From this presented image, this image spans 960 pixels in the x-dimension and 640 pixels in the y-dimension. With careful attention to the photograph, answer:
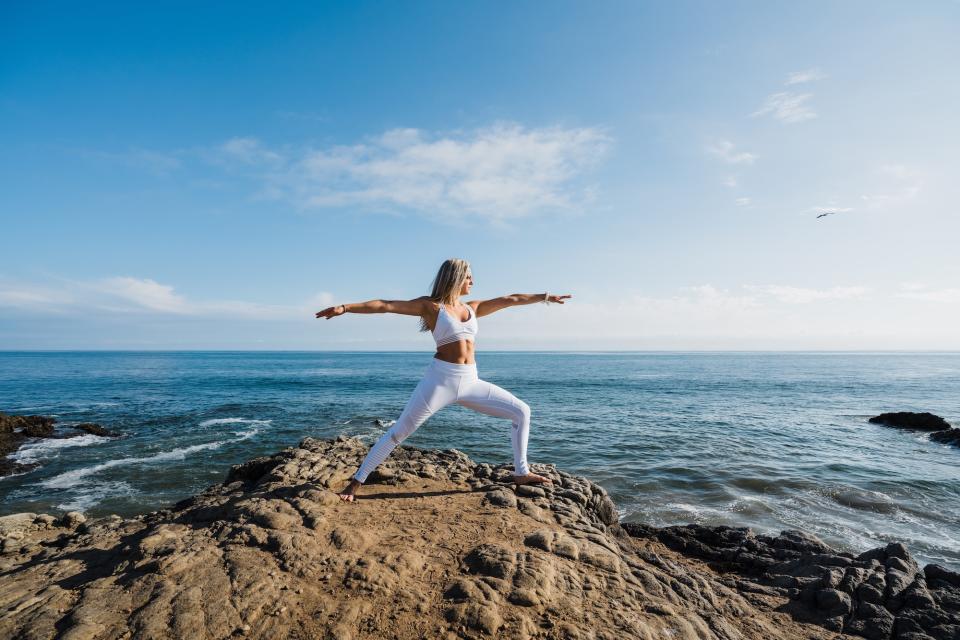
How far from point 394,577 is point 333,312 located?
98.2 inches

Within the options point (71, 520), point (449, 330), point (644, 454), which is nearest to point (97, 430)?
point (71, 520)

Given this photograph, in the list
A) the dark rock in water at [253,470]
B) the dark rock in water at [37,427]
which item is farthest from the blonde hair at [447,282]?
the dark rock in water at [37,427]

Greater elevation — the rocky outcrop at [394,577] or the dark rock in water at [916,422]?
the rocky outcrop at [394,577]

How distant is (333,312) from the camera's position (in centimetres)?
459

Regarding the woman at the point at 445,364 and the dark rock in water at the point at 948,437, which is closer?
the woman at the point at 445,364

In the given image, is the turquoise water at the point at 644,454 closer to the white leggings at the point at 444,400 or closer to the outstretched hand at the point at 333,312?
the white leggings at the point at 444,400

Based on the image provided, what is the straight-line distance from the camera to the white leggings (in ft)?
16.2

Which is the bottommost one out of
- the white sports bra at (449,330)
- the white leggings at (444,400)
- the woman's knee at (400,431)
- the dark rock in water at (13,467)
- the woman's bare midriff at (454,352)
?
the dark rock in water at (13,467)

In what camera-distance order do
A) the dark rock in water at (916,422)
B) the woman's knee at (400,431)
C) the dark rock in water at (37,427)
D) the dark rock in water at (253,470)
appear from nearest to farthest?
1. the woman's knee at (400,431)
2. the dark rock in water at (253,470)
3. the dark rock in water at (37,427)
4. the dark rock in water at (916,422)

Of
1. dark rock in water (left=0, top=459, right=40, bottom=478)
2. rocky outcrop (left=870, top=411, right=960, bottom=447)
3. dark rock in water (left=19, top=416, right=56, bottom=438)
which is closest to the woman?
dark rock in water (left=0, top=459, right=40, bottom=478)

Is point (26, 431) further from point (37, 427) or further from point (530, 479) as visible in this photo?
point (530, 479)

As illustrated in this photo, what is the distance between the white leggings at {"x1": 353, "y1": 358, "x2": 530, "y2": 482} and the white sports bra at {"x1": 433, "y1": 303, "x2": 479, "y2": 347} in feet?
0.82

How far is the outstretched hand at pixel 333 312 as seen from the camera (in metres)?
4.51

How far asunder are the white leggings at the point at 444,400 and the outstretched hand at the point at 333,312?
43.4 inches
